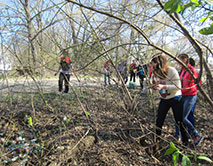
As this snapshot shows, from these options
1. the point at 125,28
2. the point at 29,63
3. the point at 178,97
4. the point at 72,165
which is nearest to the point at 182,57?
the point at 178,97

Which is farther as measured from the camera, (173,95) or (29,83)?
(29,83)

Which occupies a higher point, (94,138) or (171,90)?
(171,90)

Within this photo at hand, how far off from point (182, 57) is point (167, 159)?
5.66 feet

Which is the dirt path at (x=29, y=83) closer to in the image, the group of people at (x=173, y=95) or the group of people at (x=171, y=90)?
the group of people at (x=171, y=90)

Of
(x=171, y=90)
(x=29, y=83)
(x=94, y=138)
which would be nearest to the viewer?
(x=171, y=90)

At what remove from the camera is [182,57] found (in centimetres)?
258

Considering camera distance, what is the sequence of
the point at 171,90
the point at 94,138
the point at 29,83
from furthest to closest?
the point at 29,83 < the point at 94,138 < the point at 171,90

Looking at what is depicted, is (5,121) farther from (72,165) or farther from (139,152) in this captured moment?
(139,152)

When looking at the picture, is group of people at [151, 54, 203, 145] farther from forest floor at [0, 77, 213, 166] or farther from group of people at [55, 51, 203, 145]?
forest floor at [0, 77, 213, 166]

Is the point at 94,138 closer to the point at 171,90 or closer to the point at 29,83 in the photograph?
the point at 171,90

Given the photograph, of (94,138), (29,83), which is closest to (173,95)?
(94,138)

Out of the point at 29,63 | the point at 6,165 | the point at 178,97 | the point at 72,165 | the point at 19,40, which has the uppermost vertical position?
the point at 19,40

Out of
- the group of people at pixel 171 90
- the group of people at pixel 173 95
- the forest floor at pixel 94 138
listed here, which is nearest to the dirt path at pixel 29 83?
the forest floor at pixel 94 138

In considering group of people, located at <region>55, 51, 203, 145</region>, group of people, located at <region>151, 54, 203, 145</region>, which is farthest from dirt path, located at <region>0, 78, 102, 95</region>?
group of people, located at <region>151, 54, 203, 145</region>
